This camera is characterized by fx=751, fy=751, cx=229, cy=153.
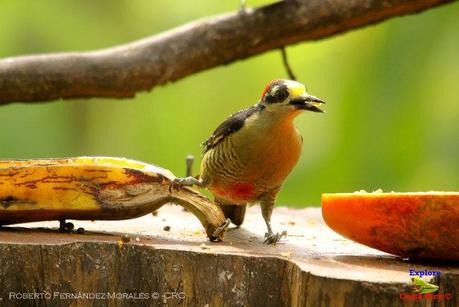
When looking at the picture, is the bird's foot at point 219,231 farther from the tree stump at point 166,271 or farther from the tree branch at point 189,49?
the tree branch at point 189,49

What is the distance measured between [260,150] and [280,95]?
Answer: 27 cm

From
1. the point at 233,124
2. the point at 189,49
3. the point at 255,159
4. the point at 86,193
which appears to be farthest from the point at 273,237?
the point at 189,49

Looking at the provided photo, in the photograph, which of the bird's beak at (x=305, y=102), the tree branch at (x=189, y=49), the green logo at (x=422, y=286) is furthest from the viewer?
the tree branch at (x=189, y=49)

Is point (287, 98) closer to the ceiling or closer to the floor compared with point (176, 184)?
closer to the ceiling

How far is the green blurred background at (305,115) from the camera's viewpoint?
699 cm

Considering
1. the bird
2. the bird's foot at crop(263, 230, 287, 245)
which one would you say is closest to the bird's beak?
the bird

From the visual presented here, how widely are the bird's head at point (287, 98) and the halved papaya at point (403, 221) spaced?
0.42 m

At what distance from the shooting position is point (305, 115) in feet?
23.8

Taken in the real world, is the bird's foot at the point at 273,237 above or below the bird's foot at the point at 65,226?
above

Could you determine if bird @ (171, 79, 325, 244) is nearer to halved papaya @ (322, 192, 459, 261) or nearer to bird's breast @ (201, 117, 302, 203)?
bird's breast @ (201, 117, 302, 203)

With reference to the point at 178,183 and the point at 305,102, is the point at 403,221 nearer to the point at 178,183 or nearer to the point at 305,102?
the point at 305,102

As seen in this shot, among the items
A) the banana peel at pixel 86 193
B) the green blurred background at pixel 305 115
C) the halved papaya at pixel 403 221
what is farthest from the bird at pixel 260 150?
the green blurred background at pixel 305 115

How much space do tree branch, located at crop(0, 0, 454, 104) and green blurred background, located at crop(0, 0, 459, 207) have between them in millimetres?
2967

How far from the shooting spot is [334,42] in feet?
24.8
